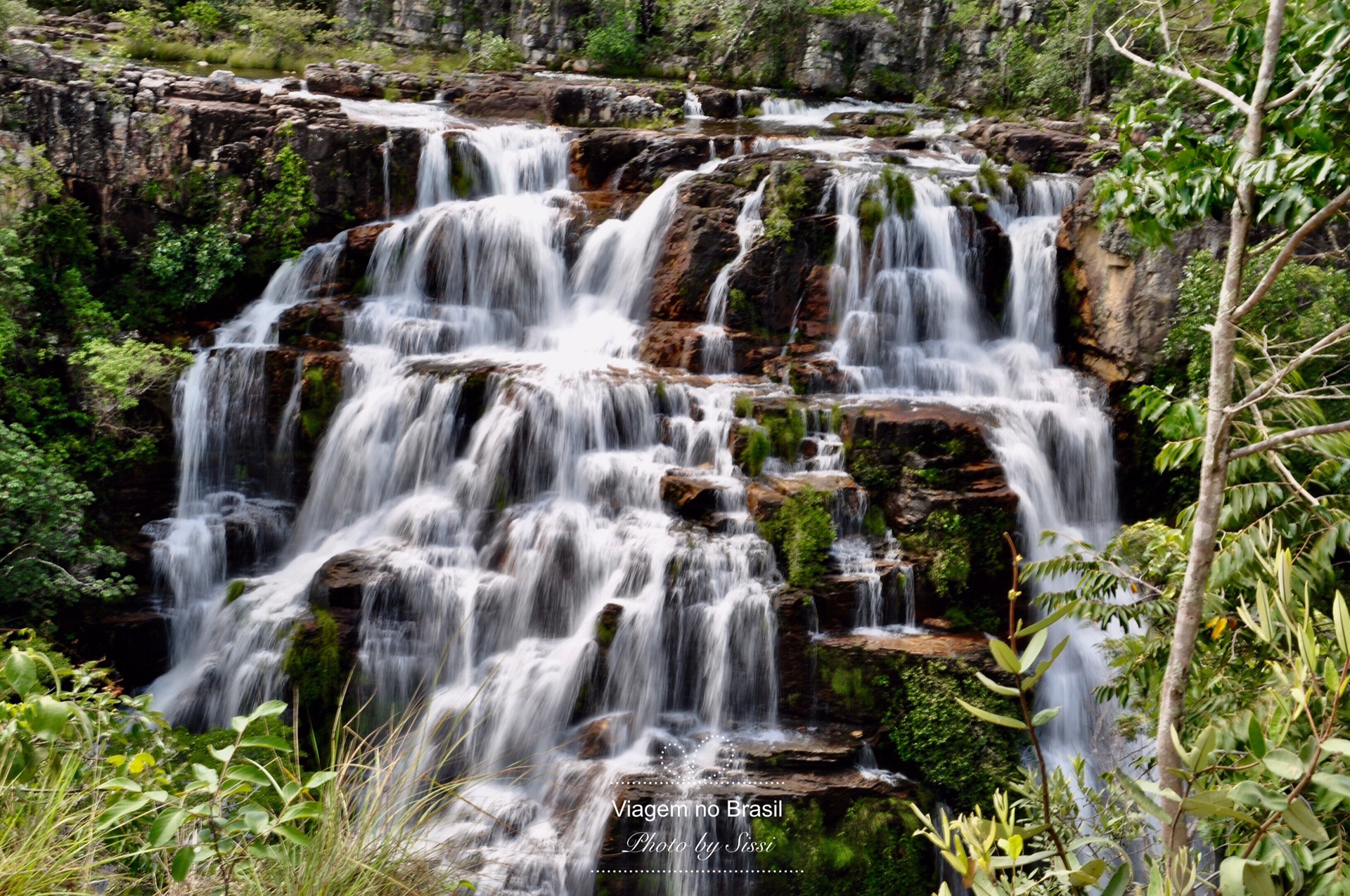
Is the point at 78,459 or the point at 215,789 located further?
the point at 78,459

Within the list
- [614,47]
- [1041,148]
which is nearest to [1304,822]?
[1041,148]

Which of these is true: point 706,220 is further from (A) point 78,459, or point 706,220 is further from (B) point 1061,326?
(A) point 78,459

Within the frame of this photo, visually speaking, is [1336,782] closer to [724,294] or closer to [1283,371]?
[1283,371]

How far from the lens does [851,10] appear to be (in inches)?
842

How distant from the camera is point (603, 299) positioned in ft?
39.1

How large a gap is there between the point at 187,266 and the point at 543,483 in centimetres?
618

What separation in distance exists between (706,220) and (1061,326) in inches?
194

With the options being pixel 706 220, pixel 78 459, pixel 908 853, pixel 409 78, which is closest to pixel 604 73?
pixel 409 78

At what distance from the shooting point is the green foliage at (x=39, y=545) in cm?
786

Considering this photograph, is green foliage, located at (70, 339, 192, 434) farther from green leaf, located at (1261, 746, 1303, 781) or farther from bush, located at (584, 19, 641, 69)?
bush, located at (584, 19, 641, 69)

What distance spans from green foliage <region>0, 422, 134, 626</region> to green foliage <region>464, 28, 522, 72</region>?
14.7m

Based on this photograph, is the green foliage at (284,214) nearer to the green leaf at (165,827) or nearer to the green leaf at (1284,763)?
the green leaf at (165,827)

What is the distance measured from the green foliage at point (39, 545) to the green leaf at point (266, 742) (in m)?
6.98

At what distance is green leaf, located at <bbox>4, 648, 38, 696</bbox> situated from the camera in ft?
8.07
